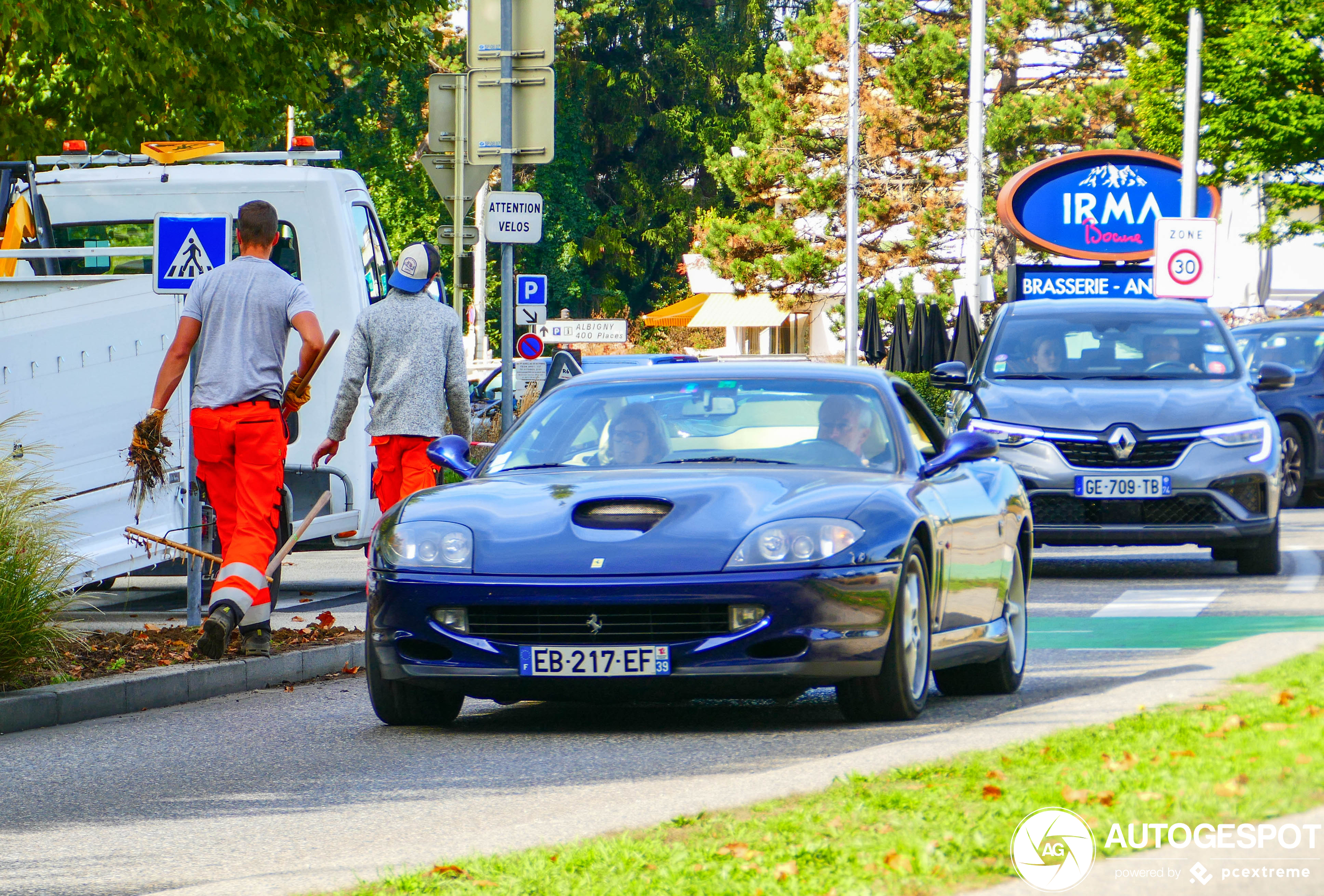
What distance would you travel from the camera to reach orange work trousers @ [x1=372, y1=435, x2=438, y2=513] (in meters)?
10.9

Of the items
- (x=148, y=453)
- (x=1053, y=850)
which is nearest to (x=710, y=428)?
(x=148, y=453)

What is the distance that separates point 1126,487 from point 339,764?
7641 millimetres

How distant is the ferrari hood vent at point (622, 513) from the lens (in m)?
7.39

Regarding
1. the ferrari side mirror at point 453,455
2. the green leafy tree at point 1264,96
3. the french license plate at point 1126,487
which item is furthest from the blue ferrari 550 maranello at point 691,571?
the green leafy tree at point 1264,96

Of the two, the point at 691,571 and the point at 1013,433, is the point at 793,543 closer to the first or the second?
the point at 691,571

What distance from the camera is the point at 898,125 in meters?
54.8

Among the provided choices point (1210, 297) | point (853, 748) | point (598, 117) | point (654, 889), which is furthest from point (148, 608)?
point (598, 117)

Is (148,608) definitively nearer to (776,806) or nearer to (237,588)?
(237,588)

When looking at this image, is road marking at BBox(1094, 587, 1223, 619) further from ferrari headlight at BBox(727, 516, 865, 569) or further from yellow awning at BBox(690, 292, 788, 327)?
yellow awning at BBox(690, 292, 788, 327)

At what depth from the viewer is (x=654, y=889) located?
4336mm

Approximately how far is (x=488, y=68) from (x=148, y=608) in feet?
32.8

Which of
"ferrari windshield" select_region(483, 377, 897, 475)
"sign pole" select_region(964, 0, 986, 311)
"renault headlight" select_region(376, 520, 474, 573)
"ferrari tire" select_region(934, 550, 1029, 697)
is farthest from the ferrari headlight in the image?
"sign pole" select_region(964, 0, 986, 311)

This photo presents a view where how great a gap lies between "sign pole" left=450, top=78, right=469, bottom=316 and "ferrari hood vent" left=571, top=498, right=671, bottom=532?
14691mm

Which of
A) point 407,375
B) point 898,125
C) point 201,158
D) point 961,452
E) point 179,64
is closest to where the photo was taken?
point 961,452
